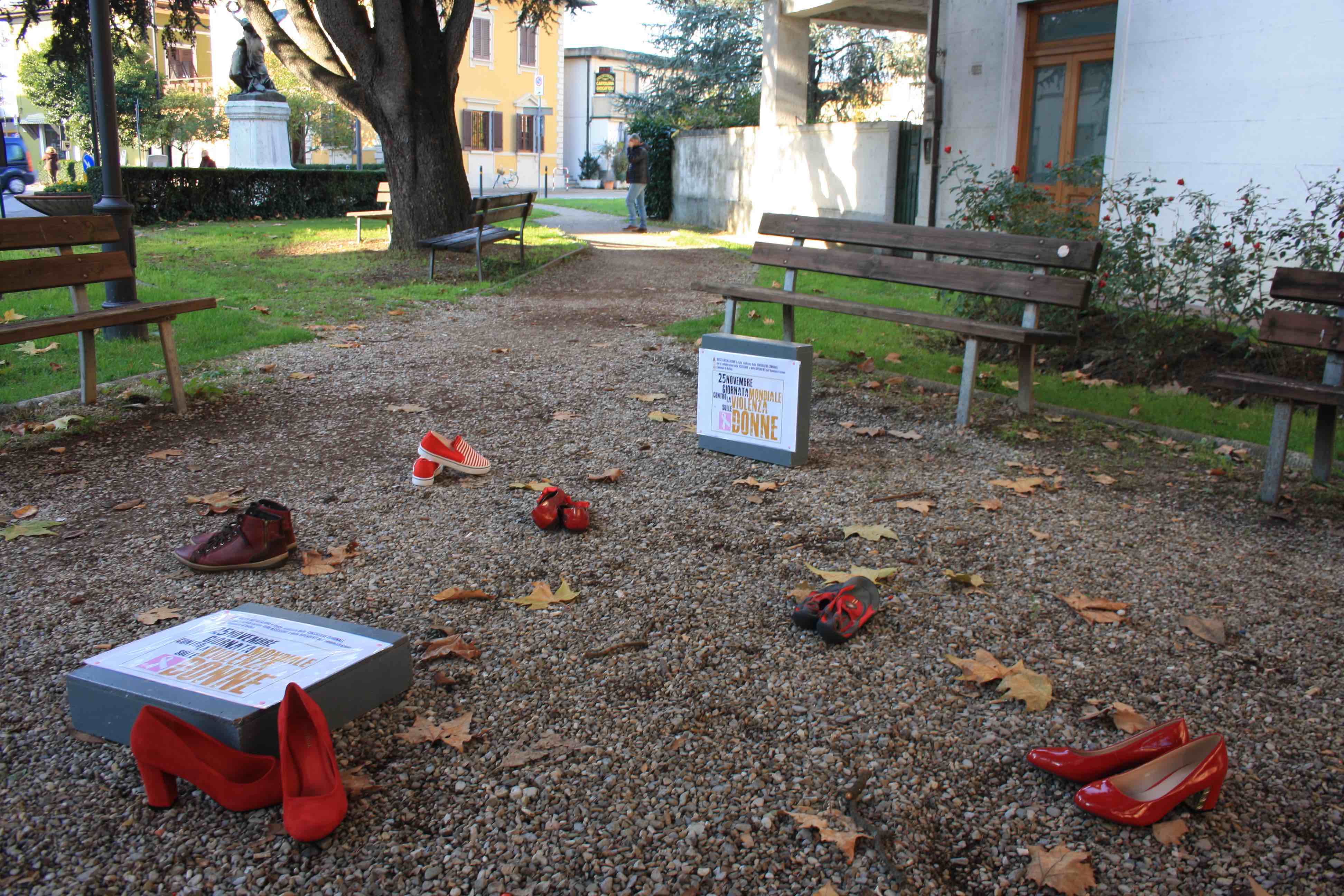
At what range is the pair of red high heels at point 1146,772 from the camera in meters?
2.34

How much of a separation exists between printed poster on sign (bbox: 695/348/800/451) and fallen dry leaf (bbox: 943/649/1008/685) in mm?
1973

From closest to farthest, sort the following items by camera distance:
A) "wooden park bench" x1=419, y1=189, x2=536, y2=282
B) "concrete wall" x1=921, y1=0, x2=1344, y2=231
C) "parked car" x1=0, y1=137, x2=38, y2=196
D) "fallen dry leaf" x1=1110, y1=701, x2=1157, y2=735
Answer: "fallen dry leaf" x1=1110, y1=701, x2=1157, y2=735 < "concrete wall" x1=921, y1=0, x2=1344, y2=231 < "wooden park bench" x1=419, y1=189, x2=536, y2=282 < "parked car" x1=0, y1=137, x2=38, y2=196

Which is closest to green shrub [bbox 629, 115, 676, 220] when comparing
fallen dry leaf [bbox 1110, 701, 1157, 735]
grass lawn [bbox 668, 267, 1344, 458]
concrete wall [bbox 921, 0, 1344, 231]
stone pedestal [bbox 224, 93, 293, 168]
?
stone pedestal [bbox 224, 93, 293, 168]

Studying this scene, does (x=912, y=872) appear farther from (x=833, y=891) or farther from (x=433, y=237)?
(x=433, y=237)

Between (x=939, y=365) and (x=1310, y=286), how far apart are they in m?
2.74

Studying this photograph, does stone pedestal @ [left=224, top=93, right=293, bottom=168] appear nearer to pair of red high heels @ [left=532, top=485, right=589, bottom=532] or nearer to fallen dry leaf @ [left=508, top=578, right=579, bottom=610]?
pair of red high heels @ [left=532, top=485, right=589, bottom=532]

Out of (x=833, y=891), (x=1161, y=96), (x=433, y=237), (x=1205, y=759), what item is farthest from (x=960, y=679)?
(x=433, y=237)

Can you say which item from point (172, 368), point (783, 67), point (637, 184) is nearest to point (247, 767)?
point (172, 368)

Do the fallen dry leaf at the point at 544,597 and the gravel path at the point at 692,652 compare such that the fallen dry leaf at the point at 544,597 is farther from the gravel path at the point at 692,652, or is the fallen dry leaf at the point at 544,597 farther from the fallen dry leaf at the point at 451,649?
the fallen dry leaf at the point at 451,649

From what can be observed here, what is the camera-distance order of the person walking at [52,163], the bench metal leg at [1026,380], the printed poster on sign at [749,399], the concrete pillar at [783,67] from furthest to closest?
the person walking at [52,163]
the concrete pillar at [783,67]
the bench metal leg at [1026,380]
the printed poster on sign at [749,399]

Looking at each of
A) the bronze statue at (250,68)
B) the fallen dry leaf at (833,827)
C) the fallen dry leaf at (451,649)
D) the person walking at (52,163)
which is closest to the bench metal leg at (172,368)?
the fallen dry leaf at (451,649)

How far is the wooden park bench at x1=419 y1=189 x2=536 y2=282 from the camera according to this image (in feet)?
36.8

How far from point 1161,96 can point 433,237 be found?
304 inches

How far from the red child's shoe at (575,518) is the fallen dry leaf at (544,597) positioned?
0.52 m
